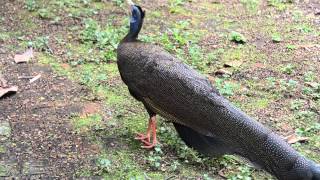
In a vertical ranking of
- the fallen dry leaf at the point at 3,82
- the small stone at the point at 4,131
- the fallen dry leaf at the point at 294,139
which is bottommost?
the small stone at the point at 4,131

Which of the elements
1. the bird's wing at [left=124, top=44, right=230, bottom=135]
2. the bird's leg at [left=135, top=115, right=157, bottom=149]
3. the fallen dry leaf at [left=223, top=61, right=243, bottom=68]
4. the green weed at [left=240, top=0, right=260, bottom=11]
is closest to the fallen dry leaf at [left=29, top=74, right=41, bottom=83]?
the bird's wing at [left=124, top=44, right=230, bottom=135]

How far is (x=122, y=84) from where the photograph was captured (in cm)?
597

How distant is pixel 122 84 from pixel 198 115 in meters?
1.89

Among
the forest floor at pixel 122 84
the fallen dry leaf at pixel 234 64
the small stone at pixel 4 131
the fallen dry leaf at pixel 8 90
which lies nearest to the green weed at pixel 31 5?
the forest floor at pixel 122 84

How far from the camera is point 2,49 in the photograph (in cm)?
670

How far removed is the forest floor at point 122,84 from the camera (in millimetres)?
4539

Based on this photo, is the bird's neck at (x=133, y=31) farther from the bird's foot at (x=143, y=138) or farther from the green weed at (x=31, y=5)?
the green weed at (x=31, y=5)

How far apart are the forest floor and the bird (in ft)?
0.90

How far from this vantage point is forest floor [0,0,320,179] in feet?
14.9

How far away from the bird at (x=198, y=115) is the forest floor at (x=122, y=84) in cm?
27

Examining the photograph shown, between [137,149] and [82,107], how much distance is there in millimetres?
932

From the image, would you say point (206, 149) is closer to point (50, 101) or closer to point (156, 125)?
point (156, 125)

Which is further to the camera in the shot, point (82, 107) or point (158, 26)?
point (158, 26)

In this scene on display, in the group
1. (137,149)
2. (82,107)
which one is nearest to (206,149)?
(137,149)
